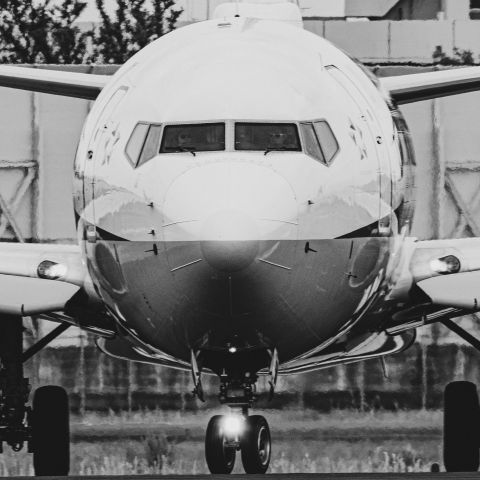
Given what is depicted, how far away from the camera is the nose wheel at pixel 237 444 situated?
17447 mm

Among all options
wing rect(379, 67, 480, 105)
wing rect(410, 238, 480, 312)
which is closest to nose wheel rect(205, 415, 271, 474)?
wing rect(410, 238, 480, 312)

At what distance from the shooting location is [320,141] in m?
15.9

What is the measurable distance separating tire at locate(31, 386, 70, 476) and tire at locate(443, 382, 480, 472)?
4246mm

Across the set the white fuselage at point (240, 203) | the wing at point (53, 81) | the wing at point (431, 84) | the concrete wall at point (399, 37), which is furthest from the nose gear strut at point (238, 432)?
the concrete wall at point (399, 37)

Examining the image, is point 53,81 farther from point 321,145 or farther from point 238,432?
point 321,145

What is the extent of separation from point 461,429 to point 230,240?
7480 mm

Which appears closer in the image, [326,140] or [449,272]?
[326,140]

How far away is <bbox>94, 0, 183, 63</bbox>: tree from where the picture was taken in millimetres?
35781

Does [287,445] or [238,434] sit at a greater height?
[238,434]

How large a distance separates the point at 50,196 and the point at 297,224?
1303 centimetres

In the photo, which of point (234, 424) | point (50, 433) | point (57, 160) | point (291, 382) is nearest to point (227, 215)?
point (234, 424)

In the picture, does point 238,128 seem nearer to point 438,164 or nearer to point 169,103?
point 169,103

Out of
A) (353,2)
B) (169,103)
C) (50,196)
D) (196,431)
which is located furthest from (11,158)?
(353,2)

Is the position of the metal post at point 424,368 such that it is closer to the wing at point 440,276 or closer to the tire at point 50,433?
the tire at point 50,433
